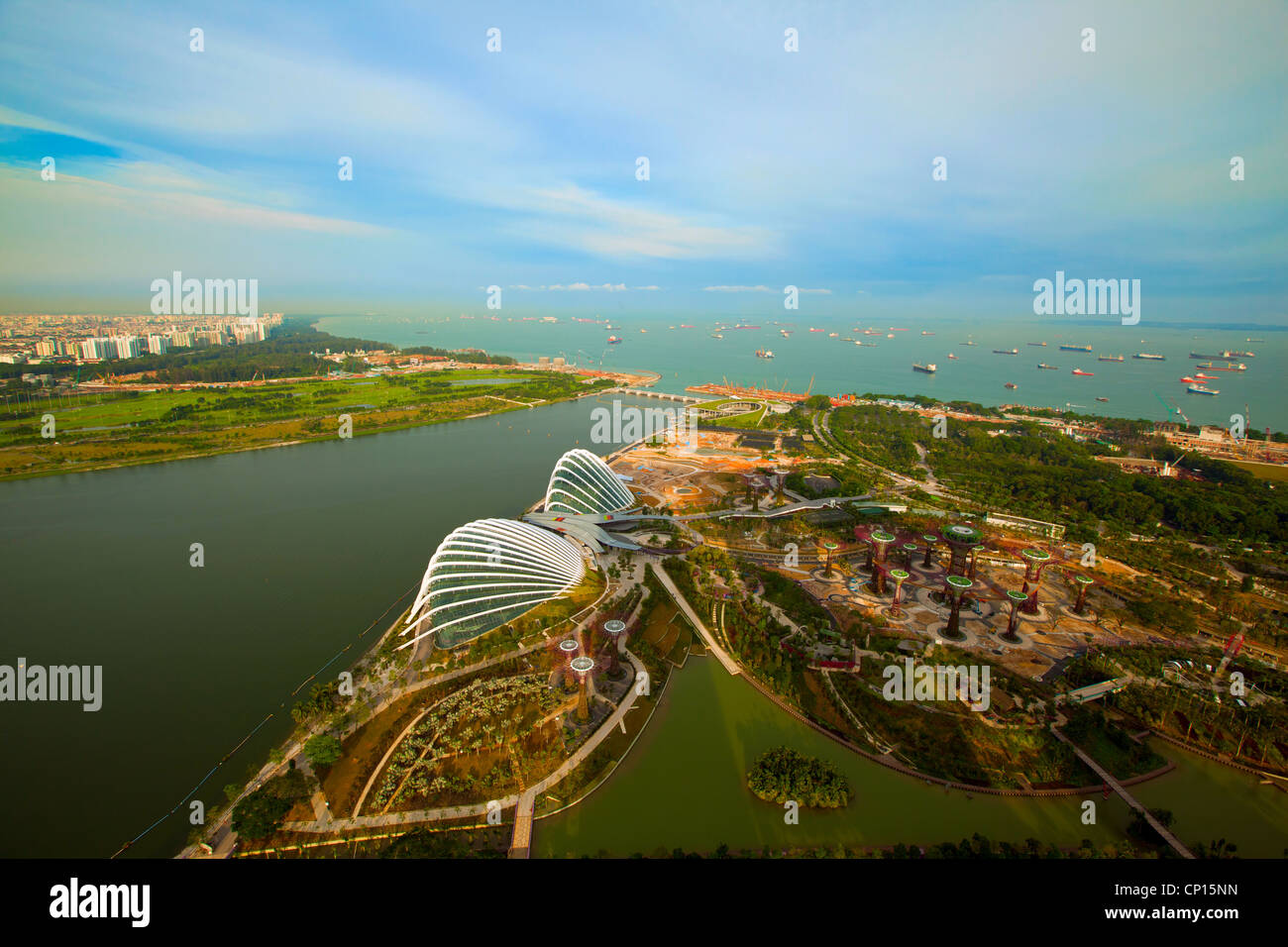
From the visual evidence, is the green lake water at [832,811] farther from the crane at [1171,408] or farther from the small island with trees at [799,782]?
the crane at [1171,408]

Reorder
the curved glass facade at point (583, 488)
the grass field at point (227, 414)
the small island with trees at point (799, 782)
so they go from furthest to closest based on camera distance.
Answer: the grass field at point (227, 414)
the curved glass facade at point (583, 488)
the small island with trees at point (799, 782)

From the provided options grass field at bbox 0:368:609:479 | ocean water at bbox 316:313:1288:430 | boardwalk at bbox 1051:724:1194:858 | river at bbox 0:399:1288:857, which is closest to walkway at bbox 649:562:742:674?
river at bbox 0:399:1288:857

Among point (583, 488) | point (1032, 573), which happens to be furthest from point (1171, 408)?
point (583, 488)

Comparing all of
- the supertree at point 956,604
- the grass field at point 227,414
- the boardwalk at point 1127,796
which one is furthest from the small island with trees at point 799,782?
the grass field at point 227,414

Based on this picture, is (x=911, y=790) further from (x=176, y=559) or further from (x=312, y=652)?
(x=176, y=559)
